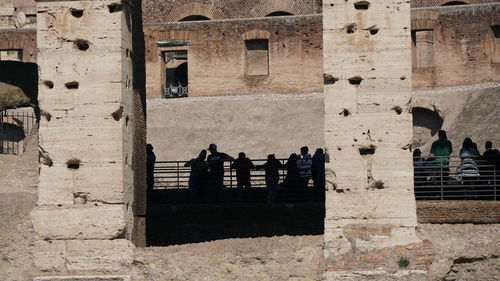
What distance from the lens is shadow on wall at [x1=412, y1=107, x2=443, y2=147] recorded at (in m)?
29.9

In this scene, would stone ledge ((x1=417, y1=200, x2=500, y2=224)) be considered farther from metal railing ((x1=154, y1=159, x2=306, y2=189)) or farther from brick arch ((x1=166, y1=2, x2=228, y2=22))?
brick arch ((x1=166, y1=2, x2=228, y2=22))

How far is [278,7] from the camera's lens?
3641cm

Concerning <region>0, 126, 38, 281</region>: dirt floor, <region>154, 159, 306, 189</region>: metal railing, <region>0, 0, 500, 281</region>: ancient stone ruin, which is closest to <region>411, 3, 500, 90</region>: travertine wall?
<region>154, 159, 306, 189</region>: metal railing

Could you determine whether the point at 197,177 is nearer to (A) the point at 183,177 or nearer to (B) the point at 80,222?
(A) the point at 183,177

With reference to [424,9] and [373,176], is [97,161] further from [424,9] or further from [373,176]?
[424,9]

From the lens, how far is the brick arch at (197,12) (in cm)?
3650

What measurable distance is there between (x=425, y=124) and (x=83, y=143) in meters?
18.9

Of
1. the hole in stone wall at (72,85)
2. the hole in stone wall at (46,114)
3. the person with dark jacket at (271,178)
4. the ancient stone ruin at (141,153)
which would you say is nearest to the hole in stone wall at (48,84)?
the ancient stone ruin at (141,153)

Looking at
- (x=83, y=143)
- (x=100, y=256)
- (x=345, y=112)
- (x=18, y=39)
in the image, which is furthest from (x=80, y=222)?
(x=18, y=39)

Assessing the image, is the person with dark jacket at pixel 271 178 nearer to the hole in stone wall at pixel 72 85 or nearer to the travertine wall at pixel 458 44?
the hole in stone wall at pixel 72 85

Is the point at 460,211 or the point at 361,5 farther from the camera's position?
the point at 460,211

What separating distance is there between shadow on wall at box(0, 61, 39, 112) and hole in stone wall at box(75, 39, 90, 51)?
588 centimetres

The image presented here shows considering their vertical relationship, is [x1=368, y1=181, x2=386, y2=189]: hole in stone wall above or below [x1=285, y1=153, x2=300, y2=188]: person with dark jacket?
below

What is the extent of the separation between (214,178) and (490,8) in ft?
51.9
